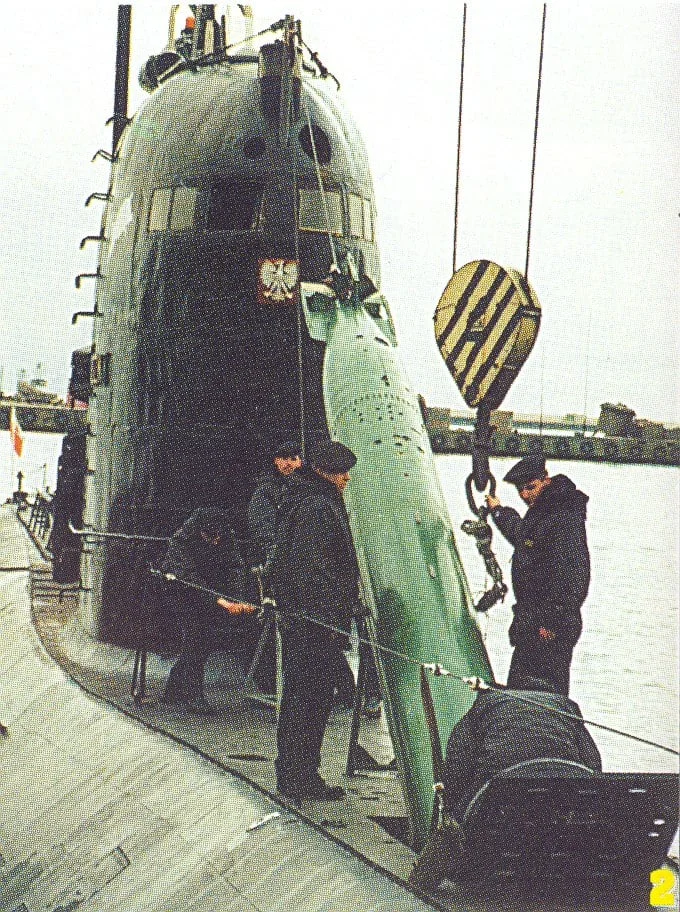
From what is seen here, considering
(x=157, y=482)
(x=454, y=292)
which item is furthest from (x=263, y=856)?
(x=157, y=482)

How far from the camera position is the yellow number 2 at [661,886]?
5164 millimetres

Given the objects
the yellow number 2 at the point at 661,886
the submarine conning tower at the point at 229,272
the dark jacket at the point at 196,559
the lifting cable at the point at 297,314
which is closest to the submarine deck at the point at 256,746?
the yellow number 2 at the point at 661,886

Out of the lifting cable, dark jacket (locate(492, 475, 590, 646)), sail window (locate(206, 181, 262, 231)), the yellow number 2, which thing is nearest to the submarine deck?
the yellow number 2

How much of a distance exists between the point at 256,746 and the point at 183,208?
3.54 m

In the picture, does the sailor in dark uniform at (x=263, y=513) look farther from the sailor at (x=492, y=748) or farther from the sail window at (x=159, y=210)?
the sailor at (x=492, y=748)

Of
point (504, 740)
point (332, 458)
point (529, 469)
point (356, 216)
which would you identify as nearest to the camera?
point (504, 740)

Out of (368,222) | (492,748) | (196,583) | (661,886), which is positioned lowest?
(661,886)

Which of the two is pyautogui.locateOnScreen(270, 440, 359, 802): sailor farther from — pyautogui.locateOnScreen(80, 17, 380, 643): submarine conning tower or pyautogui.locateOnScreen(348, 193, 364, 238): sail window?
pyautogui.locateOnScreen(348, 193, 364, 238): sail window

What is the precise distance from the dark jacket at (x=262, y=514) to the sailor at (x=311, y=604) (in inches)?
60.4

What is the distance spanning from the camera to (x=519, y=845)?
507 centimetres

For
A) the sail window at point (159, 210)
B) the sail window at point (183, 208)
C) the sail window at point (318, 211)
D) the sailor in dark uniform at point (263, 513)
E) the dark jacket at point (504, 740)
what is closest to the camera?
the dark jacket at point (504, 740)

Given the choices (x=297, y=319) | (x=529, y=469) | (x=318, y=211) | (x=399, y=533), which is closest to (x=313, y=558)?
(x=399, y=533)

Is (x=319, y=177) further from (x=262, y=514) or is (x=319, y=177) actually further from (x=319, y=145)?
(x=262, y=514)

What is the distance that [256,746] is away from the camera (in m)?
7.66
